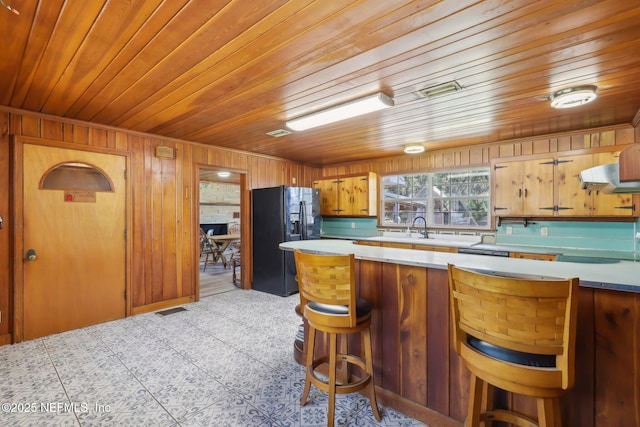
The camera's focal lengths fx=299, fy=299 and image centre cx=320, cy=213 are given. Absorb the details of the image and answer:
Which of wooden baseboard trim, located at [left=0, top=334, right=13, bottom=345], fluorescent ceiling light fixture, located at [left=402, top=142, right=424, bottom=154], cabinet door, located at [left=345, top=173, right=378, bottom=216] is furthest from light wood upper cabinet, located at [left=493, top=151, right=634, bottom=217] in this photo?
wooden baseboard trim, located at [left=0, top=334, right=13, bottom=345]

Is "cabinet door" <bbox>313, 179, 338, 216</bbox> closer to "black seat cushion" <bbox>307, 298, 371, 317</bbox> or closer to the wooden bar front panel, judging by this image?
the wooden bar front panel

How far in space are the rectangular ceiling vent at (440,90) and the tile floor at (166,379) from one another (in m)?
2.45

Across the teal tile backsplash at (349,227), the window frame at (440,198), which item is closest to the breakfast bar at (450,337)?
the window frame at (440,198)

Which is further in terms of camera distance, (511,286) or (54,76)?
(54,76)

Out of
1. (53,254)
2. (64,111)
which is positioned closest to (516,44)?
(64,111)

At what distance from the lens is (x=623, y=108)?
2916 millimetres

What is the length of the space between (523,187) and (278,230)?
3450mm

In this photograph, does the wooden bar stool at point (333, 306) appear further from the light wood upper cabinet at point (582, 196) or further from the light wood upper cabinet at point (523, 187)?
the light wood upper cabinet at point (582, 196)

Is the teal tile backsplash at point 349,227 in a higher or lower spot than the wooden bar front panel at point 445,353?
higher

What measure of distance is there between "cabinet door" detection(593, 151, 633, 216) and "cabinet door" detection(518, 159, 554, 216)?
0.41 meters

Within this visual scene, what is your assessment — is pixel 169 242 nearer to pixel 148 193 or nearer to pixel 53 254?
pixel 148 193

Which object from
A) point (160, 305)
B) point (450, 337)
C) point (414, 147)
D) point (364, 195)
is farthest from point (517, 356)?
point (364, 195)

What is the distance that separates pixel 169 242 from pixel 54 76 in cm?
231

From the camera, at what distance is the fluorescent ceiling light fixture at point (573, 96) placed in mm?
2453
